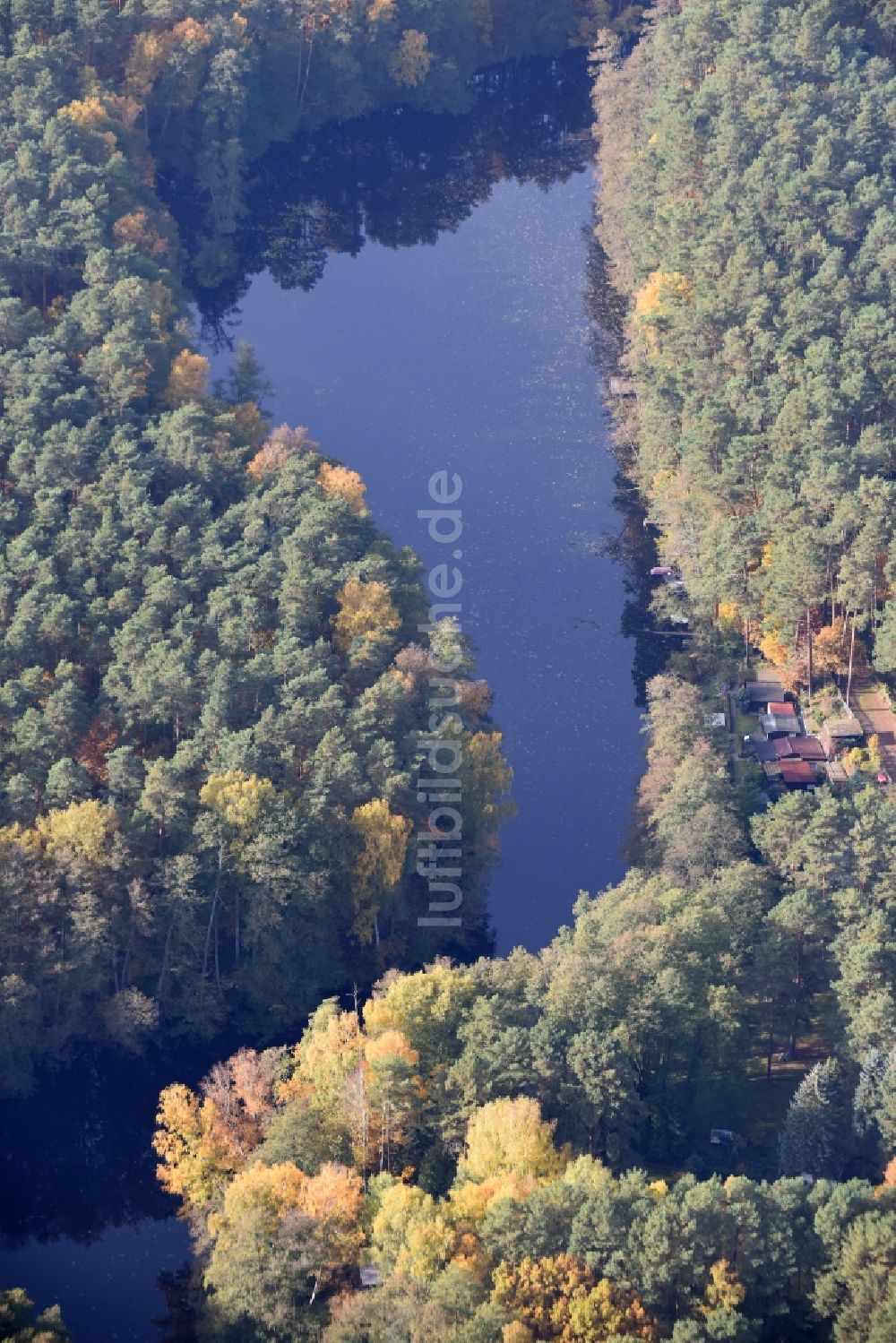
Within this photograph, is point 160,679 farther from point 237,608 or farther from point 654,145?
point 654,145

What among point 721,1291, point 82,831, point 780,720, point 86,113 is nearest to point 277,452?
point 780,720

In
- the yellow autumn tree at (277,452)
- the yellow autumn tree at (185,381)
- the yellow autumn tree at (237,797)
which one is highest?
the yellow autumn tree at (185,381)

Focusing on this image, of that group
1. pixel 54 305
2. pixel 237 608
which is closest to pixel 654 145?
pixel 54 305

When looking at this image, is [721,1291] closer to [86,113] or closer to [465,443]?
[465,443]

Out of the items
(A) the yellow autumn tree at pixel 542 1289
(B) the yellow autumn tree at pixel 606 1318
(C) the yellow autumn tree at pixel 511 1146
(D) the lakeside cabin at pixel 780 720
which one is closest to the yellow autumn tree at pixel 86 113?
(D) the lakeside cabin at pixel 780 720

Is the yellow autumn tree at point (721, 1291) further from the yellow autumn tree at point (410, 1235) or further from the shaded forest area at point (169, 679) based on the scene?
the shaded forest area at point (169, 679)

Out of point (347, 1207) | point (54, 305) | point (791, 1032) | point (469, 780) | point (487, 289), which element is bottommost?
point (347, 1207)
